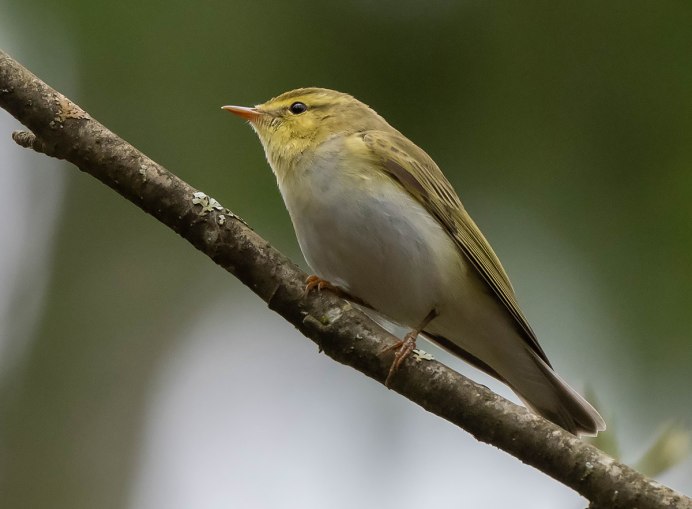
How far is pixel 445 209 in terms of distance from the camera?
4.17m

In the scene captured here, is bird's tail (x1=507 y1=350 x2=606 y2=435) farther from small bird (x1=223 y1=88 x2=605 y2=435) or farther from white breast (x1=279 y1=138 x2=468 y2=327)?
white breast (x1=279 y1=138 x2=468 y2=327)

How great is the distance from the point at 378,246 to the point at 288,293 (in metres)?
0.89

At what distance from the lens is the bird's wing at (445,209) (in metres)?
4.05

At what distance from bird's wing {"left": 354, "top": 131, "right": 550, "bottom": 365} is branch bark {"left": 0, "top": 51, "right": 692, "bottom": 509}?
110 cm

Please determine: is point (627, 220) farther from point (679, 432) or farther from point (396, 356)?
point (679, 432)

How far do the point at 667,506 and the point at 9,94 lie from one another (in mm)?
2208

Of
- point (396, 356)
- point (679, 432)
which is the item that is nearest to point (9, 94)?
point (396, 356)

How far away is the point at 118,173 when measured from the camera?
9.39 ft

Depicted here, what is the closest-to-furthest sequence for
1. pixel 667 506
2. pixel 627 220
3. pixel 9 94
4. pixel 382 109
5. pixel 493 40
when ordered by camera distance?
pixel 667 506
pixel 9 94
pixel 627 220
pixel 493 40
pixel 382 109

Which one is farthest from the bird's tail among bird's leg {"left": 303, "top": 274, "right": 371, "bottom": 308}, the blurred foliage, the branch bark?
the blurred foliage

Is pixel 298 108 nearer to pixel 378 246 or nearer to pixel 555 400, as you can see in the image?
pixel 378 246

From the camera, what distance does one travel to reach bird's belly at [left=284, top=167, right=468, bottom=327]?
3.82 meters

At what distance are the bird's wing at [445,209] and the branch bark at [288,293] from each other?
1103 mm

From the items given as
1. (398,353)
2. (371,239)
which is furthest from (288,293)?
(371,239)
